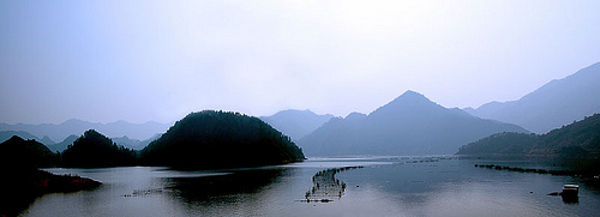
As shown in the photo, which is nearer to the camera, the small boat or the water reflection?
the water reflection

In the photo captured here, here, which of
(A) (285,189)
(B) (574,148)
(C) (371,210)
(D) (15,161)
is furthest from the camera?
(B) (574,148)

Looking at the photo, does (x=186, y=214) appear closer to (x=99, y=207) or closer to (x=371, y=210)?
(x=99, y=207)

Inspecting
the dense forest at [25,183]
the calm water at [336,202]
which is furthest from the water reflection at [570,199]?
the dense forest at [25,183]

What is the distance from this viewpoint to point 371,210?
1785 inches

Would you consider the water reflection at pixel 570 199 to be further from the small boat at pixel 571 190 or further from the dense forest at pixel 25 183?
the dense forest at pixel 25 183

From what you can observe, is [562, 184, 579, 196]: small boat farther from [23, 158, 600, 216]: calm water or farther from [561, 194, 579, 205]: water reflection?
[23, 158, 600, 216]: calm water

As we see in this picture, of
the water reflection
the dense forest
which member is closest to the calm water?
the water reflection

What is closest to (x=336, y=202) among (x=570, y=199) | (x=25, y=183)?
(x=570, y=199)

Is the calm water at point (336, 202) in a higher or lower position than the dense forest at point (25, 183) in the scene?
lower

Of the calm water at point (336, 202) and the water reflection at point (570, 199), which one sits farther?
the water reflection at point (570, 199)

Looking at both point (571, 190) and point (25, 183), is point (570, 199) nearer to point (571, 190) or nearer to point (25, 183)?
point (571, 190)

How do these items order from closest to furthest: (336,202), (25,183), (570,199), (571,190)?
(570,199), (571,190), (336,202), (25,183)

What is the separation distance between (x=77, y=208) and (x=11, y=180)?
31.4 m

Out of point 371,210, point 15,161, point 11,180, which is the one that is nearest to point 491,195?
point 371,210
